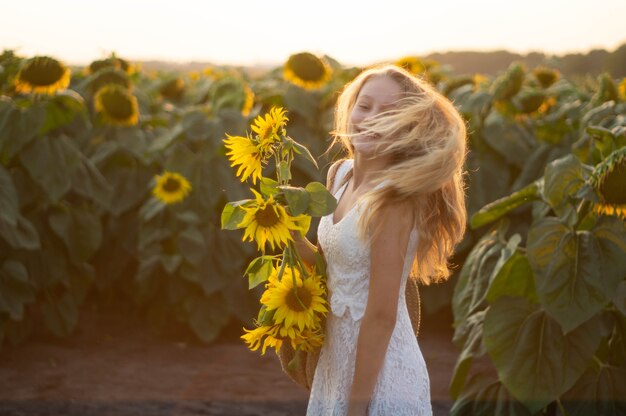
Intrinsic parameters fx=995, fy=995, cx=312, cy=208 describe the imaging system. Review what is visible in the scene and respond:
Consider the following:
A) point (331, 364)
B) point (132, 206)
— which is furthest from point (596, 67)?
point (331, 364)

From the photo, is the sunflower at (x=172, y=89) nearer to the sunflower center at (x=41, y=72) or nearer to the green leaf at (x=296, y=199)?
the sunflower center at (x=41, y=72)

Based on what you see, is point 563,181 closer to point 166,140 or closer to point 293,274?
point 293,274

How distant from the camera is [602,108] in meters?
3.73

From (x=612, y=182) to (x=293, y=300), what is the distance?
111cm

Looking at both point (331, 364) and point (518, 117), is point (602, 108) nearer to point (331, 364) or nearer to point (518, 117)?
point (518, 117)

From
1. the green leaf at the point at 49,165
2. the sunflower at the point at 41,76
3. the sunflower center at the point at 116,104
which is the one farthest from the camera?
the sunflower center at the point at 116,104

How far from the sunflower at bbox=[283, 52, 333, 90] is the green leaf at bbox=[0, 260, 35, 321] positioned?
1732mm

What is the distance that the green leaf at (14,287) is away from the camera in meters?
4.21

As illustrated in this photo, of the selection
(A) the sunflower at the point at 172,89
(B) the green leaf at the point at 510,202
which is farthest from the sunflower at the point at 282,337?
(A) the sunflower at the point at 172,89

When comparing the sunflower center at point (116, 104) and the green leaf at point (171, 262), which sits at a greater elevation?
the sunflower center at point (116, 104)

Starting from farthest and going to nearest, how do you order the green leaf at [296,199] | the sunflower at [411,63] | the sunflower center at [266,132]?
1. the sunflower at [411,63]
2. the sunflower center at [266,132]
3. the green leaf at [296,199]

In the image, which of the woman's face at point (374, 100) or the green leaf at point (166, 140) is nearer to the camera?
the woman's face at point (374, 100)

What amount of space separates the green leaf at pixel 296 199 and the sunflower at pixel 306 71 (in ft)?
10.7

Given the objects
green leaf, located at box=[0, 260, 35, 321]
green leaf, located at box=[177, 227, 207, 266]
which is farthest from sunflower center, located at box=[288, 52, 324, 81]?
green leaf, located at box=[0, 260, 35, 321]
